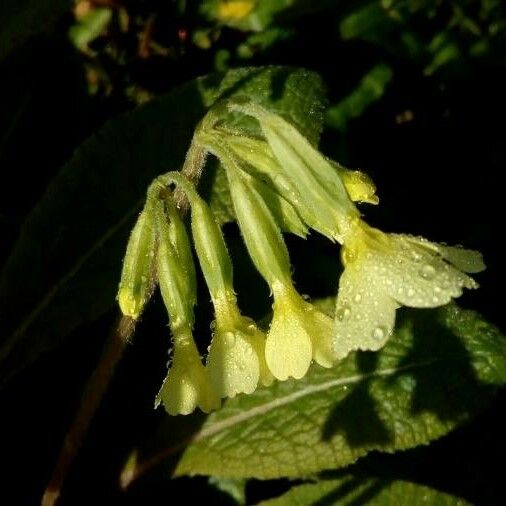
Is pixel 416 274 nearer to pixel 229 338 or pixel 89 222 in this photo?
pixel 229 338

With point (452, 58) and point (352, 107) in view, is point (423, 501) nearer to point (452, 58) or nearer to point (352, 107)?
point (352, 107)

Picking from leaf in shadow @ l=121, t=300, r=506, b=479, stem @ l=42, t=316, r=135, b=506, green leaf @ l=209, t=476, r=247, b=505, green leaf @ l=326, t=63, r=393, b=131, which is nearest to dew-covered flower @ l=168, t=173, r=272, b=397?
stem @ l=42, t=316, r=135, b=506

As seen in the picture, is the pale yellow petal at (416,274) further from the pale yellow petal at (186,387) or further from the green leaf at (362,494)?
the green leaf at (362,494)

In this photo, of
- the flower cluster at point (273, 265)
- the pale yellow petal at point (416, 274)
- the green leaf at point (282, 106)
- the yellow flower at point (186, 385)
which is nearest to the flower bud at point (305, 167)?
the flower cluster at point (273, 265)

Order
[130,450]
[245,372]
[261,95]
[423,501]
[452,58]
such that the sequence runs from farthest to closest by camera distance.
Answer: [452,58], [130,450], [261,95], [423,501], [245,372]

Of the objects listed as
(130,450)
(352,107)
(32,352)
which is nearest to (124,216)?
(32,352)

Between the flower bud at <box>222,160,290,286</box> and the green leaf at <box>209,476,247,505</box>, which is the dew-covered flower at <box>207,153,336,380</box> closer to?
the flower bud at <box>222,160,290,286</box>
